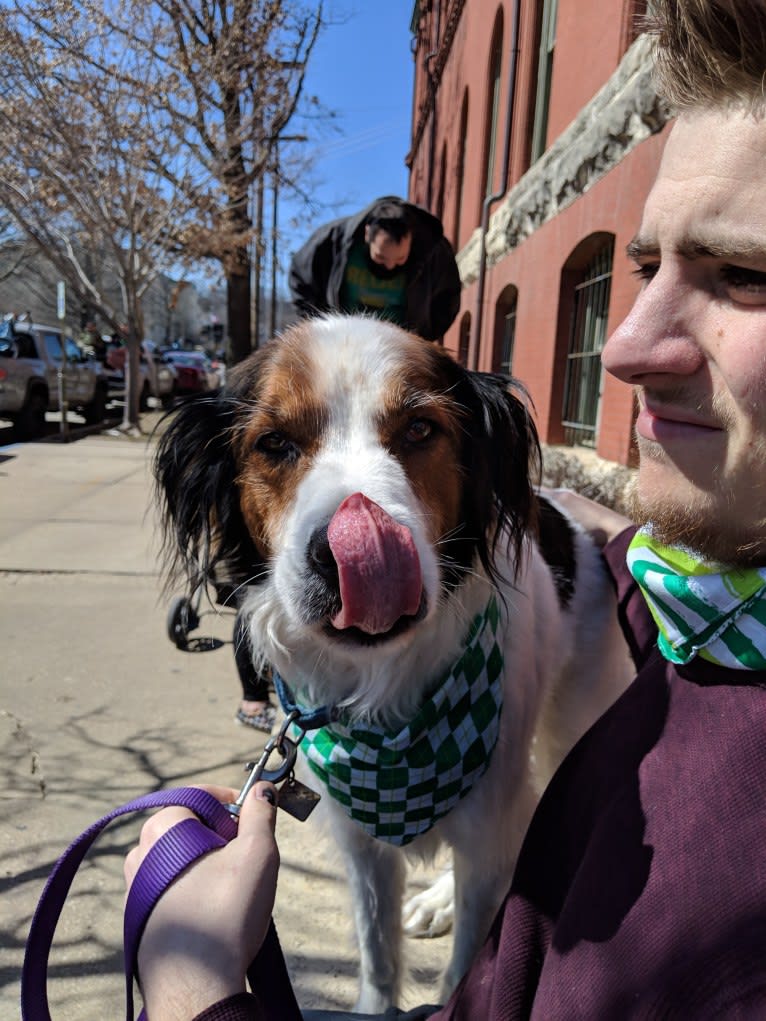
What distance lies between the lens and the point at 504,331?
10953mm

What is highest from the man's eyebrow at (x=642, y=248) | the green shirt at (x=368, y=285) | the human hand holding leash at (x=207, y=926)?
the green shirt at (x=368, y=285)

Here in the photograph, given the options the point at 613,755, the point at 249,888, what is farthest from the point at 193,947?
the point at 613,755

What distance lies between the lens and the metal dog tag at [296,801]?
134cm

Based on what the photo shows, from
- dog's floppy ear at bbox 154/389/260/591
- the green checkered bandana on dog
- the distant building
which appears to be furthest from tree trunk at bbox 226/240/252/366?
the green checkered bandana on dog

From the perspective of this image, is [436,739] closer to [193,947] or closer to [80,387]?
[193,947]

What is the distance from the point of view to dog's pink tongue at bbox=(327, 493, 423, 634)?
4.74 ft

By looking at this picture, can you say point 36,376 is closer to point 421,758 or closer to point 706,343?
point 421,758

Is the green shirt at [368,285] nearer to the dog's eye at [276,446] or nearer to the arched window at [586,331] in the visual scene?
the dog's eye at [276,446]

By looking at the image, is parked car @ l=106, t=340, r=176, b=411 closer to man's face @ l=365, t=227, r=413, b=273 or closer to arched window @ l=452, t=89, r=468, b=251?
arched window @ l=452, t=89, r=468, b=251

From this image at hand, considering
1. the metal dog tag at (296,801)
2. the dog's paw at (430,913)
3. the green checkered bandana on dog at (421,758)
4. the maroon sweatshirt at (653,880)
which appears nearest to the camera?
the maroon sweatshirt at (653,880)

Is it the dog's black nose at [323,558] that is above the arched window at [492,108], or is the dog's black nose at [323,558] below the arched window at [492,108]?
below

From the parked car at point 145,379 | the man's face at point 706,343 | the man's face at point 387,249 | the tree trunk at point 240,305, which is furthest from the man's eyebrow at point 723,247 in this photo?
the parked car at point 145,379

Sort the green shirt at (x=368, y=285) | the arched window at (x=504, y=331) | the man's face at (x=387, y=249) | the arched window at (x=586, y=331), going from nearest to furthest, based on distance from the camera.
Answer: the man's face at (x=387, y=249), the green shirt at (x=368, y=285), the arched window at (x=586, y=331), the arched window at (x=504, y=331)

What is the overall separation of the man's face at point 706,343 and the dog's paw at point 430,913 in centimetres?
188
